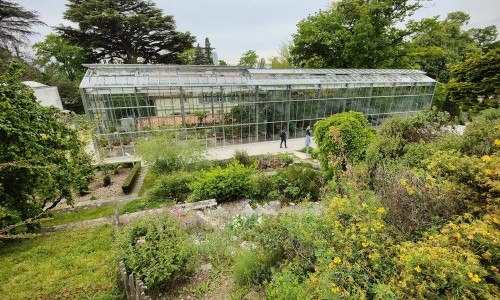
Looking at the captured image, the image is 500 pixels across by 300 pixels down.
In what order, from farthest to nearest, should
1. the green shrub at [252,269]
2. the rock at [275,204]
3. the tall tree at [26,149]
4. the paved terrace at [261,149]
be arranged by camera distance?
the paved terrace at [261,149] < the rock at [275,204] < the tall tree at [26,149] < the green shrub at [252,269]

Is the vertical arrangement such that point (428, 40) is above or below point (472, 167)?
above

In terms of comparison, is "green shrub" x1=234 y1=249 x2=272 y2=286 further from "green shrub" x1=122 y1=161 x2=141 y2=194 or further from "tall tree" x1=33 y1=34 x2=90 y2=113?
"tall tree" x1=33 y1=34 x2=90 y2=113

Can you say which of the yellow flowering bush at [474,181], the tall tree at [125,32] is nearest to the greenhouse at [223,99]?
the tall tree at [125,32]

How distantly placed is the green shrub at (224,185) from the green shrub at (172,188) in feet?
3.49

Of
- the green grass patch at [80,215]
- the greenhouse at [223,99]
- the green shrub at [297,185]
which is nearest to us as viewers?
the green grass patch at [80,215]

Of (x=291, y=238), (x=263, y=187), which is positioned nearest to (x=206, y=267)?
(x=291, y=238)

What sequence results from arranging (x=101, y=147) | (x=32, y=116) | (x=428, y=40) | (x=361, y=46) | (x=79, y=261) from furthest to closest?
1. (x=428, y=40)
2. (x=361, y=46)
3. (x=101, y=147)
4. (x=32, y=116)
5. (x=79, y=261)

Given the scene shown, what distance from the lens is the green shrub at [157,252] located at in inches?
174

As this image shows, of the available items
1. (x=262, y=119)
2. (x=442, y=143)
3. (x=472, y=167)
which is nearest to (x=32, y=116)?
(x=472, y=167)

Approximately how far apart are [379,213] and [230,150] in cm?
1284

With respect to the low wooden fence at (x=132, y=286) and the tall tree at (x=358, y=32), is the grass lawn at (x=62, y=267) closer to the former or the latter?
the low wooden fence at (x=132, y=286)

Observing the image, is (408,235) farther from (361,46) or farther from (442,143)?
(361,46)

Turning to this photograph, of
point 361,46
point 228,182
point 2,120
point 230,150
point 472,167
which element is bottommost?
point 230,150

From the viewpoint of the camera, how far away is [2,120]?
239 inches
